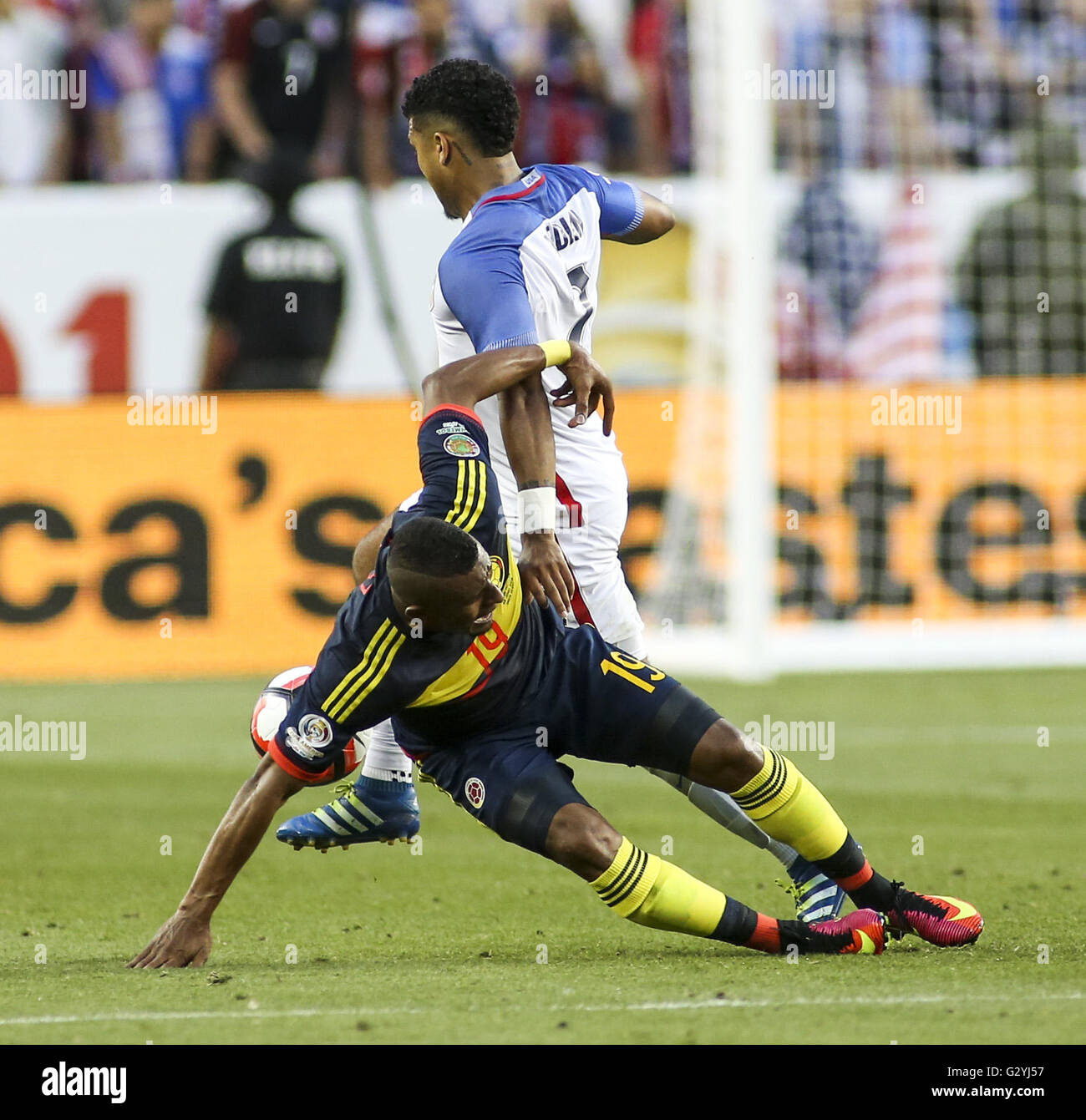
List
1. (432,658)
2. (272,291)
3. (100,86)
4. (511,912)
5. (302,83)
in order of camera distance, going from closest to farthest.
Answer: (432,658) < (511,912) < (272,291) < (302,83) < (100,86)

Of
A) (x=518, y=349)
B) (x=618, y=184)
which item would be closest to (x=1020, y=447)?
(x=618, y=184)

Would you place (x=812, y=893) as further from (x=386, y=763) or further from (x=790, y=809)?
(x=386, y=763)

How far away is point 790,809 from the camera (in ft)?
16.5

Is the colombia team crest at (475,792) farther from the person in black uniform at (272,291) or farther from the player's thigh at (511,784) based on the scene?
the person in black uniform at (272,291)

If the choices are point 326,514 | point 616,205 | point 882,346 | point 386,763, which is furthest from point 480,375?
point 882,346

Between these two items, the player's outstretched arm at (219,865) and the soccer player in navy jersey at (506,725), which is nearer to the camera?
the soccer player in navy jersey at (506,725)

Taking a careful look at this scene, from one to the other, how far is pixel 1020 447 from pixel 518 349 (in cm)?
742

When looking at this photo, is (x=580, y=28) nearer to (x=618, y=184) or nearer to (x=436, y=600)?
(x=618, y=184)

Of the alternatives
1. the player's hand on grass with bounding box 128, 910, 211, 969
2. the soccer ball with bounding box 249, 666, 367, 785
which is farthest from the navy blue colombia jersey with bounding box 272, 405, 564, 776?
the player's hand on grass with bounding box 128, 910, 211, 969

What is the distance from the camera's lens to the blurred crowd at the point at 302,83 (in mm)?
13469

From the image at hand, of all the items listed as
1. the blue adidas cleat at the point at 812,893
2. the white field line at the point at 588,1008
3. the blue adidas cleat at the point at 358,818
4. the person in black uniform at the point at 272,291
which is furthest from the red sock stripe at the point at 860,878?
the person in black uniform at the point at 272,291

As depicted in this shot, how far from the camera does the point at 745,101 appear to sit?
10891 millimetres

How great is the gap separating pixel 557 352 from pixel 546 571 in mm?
548

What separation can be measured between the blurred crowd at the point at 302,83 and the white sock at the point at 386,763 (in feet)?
26.7
